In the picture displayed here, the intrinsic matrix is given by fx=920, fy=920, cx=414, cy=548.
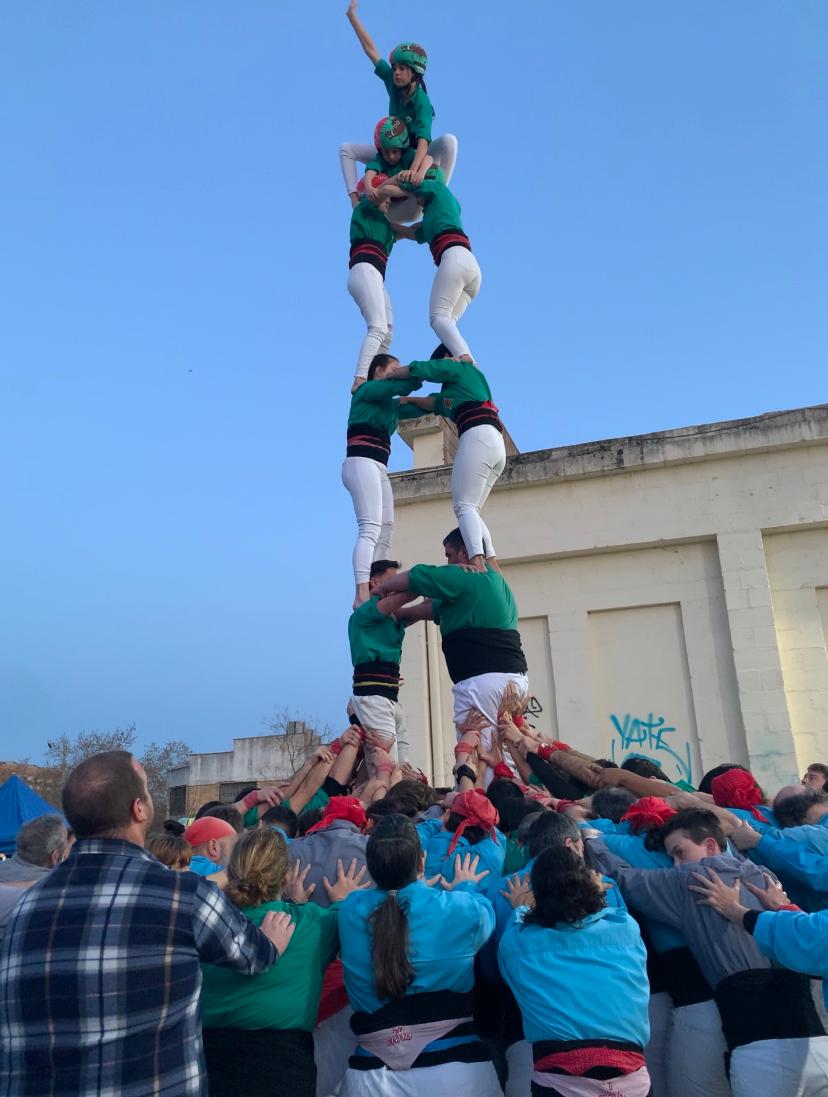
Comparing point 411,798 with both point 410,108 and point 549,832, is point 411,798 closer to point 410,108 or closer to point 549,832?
point 549,832

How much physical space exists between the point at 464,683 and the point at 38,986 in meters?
5.37

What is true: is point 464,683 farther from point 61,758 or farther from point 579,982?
point 61,758

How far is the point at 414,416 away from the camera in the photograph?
893cm

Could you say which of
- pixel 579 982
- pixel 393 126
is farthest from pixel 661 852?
pixel 393 126

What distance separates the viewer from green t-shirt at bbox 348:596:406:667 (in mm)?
8031

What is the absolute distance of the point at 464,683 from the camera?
7.65m

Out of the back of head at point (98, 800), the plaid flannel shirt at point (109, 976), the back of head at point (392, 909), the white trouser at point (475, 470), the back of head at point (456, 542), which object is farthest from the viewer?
the white trouser at point (475, 470)

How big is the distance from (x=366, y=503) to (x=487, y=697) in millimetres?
2185

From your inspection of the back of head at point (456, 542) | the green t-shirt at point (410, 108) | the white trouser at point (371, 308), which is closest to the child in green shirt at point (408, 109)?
the green t-shirt at point (410, 108)

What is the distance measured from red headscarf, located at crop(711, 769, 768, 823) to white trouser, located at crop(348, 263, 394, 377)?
5.44m

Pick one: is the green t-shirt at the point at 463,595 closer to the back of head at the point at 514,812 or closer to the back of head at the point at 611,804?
the back of head at the point at 514,812

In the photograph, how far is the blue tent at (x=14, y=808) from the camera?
395 inches

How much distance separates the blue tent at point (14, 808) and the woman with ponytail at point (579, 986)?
822cm

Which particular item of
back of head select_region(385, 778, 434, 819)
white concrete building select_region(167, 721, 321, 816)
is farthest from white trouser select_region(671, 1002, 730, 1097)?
white concrete building select_region(167, 721, 321, 816)
